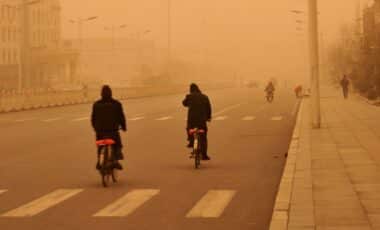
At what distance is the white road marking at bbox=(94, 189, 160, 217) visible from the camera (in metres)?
11.4

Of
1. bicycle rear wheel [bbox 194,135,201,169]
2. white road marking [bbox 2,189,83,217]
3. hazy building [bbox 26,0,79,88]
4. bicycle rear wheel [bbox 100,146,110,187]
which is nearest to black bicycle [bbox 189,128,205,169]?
bicycle rear wheel [bbox 194,135,201,169]

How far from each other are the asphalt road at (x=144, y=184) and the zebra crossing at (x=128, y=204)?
14mm

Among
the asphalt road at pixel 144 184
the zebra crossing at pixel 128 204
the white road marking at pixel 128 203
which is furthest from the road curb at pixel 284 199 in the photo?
the white road marking at pixel 128 203

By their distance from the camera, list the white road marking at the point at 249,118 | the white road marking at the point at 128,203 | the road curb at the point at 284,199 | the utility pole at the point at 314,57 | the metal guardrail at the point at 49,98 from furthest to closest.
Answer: the metal guardrail at the point at 49,98 < the white road marking at the point at 249,118 < the utility pole at the point at 314,57 < the white road marking at the point at 128,203 < the road curb at the point at 284,199

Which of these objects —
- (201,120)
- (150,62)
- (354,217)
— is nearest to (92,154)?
(201,120)

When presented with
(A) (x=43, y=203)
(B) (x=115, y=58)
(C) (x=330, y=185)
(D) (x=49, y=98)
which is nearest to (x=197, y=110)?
(C) (x=330, y=185)

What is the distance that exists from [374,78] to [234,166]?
39382 millimetres

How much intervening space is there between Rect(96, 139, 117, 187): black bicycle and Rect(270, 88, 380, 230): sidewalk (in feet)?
10.3

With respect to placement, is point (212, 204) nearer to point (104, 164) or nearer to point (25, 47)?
point (104, 164)

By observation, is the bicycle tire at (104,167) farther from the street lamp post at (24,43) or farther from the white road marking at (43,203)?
the street lamp post at (24,43)

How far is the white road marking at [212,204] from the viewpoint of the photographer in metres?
11.3

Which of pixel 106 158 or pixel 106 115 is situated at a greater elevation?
pixel 106 115

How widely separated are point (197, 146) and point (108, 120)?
3004 mm

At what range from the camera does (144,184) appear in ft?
48.3
